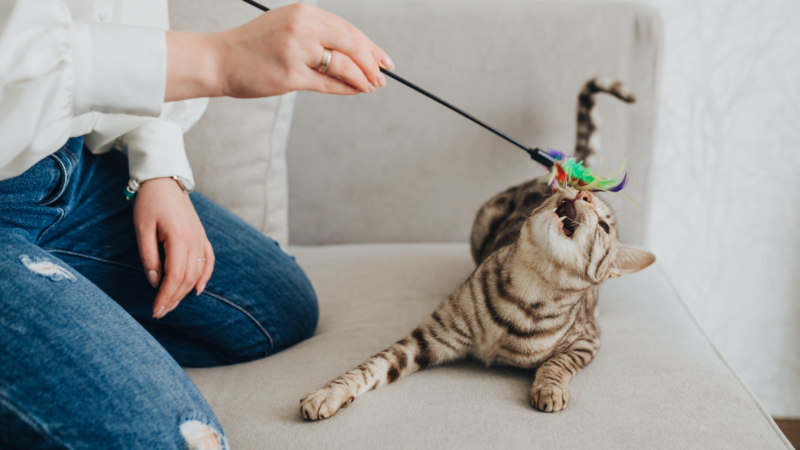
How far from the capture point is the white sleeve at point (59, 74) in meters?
0.52

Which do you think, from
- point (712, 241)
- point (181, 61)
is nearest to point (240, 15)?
point (181, 61)

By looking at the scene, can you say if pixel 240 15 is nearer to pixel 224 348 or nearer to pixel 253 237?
pixel 253 237

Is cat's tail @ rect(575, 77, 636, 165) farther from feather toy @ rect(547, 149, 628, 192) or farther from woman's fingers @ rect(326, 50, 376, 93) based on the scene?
woman's fingers @ rect(326, 50, 376, 93)

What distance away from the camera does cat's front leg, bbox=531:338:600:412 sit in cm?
73

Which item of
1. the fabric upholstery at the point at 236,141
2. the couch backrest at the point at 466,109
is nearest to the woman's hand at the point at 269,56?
the fabric upholstery at the point at 236,141

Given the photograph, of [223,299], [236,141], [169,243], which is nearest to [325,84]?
[169,243]

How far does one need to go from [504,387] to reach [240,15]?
39.7 inches

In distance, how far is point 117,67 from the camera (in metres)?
0.58

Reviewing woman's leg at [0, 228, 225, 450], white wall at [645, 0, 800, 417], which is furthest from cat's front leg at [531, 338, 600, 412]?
white wall at [645, 0, 800, 417]

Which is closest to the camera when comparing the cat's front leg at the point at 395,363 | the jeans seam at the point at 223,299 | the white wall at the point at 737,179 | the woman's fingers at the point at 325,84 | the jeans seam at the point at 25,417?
the jeans seam at the point at 25,417

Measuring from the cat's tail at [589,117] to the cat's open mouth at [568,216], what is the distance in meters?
0.53

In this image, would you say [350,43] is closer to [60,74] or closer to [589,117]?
[60,74]

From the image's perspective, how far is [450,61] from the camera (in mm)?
1480

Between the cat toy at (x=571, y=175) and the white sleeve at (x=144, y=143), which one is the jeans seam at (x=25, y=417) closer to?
the white sleeve at (x=144, y=143)
